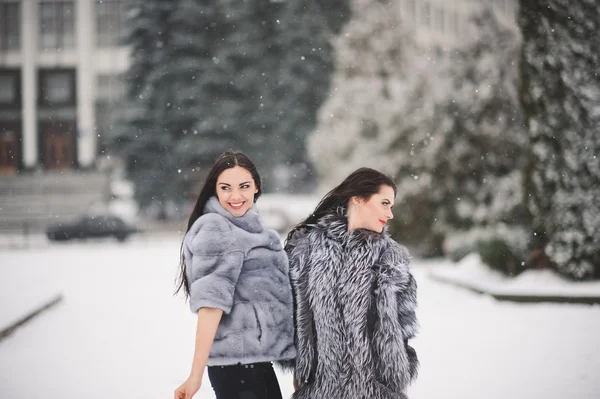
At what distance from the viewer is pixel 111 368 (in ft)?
22.5

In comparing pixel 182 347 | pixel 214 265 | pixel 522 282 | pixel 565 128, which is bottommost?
pixel 182 347

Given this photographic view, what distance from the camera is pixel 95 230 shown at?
93.7ft

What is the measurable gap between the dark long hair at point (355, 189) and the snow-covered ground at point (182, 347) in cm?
311

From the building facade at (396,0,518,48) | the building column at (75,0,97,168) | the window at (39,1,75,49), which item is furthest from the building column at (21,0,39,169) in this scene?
the building facade at (396,0,518,48)

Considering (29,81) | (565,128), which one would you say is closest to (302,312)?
(565,128)

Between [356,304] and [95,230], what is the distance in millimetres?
27258

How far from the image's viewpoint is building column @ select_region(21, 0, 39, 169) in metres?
47.7

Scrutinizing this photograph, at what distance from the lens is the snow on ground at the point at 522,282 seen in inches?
413

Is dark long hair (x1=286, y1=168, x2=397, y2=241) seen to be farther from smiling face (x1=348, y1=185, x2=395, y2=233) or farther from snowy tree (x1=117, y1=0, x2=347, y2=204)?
snowy tree (x1=117, y1=0, x2=347, y2=204)

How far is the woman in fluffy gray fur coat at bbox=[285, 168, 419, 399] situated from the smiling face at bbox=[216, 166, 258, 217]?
1.06 ft

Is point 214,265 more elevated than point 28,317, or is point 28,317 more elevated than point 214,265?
point 214,265

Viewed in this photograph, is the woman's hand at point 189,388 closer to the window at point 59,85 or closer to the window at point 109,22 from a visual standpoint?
the window at point 109,22

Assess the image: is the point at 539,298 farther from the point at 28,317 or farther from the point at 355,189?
the point at 355,189


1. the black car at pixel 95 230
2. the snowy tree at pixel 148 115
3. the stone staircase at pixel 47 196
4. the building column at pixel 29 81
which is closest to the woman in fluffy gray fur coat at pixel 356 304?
the black car at pixel 95 230
